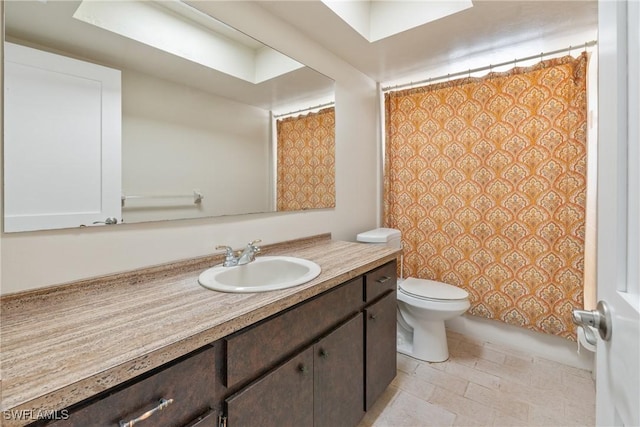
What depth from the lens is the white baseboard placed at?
6.47ft

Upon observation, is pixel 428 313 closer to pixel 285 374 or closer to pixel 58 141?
pixel 285 374

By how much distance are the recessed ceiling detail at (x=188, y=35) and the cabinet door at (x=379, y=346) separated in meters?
1.41

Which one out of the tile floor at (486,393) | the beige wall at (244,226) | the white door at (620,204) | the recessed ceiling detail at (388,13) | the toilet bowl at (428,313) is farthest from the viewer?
the toilet bowl at (428,313)

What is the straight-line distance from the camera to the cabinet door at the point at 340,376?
1131mm

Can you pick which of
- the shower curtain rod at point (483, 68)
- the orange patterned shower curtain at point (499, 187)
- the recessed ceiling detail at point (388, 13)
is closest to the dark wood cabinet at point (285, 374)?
the orange patterned shower curtain at point (499, 187)

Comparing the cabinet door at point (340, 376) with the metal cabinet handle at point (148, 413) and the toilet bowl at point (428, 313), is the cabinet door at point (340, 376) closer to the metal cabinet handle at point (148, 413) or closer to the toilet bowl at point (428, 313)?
the metal cabinet handle at point (148, 413)

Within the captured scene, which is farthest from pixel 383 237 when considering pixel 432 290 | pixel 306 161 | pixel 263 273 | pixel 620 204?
pixel 620 204

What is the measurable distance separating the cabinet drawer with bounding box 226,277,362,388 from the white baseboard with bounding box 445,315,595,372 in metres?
1.58

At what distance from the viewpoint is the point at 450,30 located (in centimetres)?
183

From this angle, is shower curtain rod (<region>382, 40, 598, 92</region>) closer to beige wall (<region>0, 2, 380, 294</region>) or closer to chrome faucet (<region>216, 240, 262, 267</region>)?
beige wall (<region>0, 2, 380, 294</region>)

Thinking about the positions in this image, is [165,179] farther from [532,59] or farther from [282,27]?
[532,59]

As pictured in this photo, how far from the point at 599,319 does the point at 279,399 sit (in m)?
0.87

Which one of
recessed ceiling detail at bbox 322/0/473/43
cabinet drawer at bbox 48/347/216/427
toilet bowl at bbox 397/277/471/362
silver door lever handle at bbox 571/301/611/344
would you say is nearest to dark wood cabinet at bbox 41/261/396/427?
cabinet drawer at bbox 48/347/216/427

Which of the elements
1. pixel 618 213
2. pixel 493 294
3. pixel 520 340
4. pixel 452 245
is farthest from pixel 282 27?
pixel 520 340
